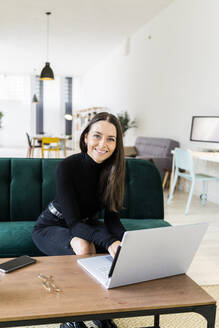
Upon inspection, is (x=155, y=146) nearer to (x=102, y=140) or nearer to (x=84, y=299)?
(x=102, y=140)

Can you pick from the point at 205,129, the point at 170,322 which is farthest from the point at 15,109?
the point at 170,322

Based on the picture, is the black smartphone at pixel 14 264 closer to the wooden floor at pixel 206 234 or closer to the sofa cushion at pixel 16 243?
the sofa cushion at pixel 16 243

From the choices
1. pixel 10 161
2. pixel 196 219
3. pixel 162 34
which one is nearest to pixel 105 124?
pixel 10 161

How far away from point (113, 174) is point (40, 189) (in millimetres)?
857

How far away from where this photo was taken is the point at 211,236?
3.41 metres

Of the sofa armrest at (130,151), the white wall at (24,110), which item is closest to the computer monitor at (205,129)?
the sofa armrest at (130,151)

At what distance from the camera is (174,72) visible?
20.9ft

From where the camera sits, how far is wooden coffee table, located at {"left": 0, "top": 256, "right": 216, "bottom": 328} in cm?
94

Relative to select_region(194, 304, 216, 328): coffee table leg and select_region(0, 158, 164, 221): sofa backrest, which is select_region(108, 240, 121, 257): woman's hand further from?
select_region(0, 158, 164, 221): sofa backrest

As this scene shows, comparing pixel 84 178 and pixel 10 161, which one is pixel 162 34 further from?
pixel 84 178

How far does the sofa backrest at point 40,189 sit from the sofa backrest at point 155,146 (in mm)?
3773

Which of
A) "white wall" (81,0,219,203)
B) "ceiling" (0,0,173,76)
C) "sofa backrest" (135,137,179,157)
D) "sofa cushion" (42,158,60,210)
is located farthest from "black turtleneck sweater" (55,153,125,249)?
"ceiling" (0,0,173,76)

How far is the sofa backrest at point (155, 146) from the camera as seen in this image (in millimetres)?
6143

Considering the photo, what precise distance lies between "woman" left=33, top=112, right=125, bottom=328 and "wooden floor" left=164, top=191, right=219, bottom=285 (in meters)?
1.08
